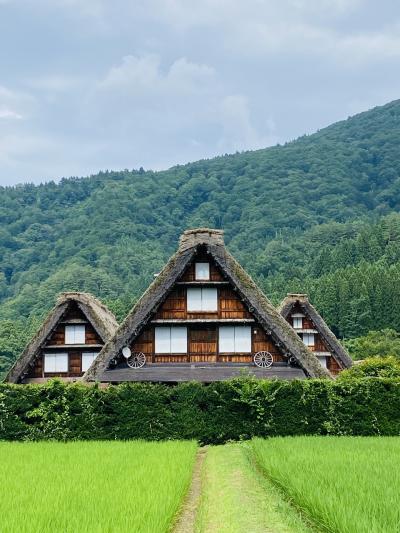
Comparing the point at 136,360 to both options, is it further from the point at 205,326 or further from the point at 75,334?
the point at 75,334

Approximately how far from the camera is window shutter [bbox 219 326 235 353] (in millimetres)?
23188

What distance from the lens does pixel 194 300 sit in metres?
23.2

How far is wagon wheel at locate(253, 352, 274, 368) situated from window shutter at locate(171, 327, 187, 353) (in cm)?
263

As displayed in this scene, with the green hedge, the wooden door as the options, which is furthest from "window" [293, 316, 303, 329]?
the green hedge

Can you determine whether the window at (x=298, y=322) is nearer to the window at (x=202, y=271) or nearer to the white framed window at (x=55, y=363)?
the white framed window at (x=55, y=363)

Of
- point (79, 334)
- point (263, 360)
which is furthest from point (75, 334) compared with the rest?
point (263, 360)

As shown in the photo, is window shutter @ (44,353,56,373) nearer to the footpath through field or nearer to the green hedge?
the green hedge

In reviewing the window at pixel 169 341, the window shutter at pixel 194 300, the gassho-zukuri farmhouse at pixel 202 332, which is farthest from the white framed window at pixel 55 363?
the window shutter at pixel 194 300

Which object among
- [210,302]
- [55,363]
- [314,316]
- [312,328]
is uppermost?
[314,316]

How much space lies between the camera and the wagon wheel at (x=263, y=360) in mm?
22812

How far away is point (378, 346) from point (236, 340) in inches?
1494

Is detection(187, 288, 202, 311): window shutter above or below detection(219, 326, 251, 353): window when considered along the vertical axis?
above

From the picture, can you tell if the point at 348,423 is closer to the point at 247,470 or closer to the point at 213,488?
the point at 247,470

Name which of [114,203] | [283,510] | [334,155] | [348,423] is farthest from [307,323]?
[334,155]
